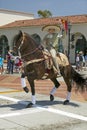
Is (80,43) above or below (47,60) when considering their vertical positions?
above

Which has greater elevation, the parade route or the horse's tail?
the horse's tail

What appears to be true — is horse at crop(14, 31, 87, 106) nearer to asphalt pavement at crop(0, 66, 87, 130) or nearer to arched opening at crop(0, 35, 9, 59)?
asphalt pavement at crop(0, 66, 87, 130)

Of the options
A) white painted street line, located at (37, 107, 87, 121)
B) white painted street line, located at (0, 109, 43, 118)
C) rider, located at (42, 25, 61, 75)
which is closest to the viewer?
white painted street line, located at (0, 109, 43, 118)

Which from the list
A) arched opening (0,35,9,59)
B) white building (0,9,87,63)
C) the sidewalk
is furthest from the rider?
arched opening (0,35,9,59)

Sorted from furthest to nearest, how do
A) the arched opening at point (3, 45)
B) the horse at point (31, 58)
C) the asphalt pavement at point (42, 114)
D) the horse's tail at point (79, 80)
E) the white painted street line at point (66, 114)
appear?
the arched opening at point (3, 45), the horse's tail at point (79, 80), the horse at point (31, 58), the white painted street line at point (66, 114), the asphalt pavement at point (42, 114)

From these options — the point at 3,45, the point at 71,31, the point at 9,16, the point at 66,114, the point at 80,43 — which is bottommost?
the point at 66,114

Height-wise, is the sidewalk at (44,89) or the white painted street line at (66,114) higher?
the sidewalk at (44,89)

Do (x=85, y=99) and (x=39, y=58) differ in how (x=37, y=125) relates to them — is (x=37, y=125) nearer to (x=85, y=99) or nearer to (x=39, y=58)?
(x=39, y=58)

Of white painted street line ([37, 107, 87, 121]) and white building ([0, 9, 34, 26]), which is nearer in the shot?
white painted street line ([37, 107, 87, 121])

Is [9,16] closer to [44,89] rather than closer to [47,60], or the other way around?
[44,89]

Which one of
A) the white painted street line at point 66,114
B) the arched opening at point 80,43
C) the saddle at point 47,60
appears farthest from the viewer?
the arched opening at point 80,43

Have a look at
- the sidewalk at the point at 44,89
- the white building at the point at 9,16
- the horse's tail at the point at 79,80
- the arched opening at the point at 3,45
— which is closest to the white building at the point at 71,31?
the arched opening at the point at 3,45

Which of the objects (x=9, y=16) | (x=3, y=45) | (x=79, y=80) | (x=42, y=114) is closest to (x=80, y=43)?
(x=3, y=45)

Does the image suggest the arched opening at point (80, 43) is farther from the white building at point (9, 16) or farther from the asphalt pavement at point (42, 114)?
the asphalt pavement at point (42, 114)
